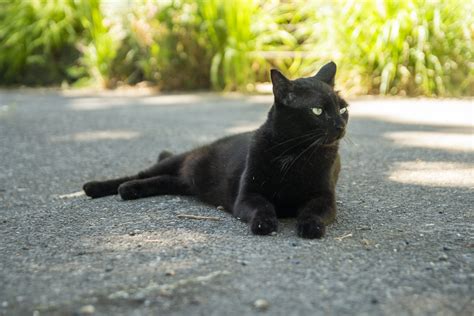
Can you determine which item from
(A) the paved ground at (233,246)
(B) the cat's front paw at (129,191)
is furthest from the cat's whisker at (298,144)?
(B) the cat's front paw at (129,191)

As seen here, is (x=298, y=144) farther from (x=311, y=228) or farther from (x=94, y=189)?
(x=94, y=189)

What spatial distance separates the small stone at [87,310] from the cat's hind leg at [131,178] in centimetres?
169

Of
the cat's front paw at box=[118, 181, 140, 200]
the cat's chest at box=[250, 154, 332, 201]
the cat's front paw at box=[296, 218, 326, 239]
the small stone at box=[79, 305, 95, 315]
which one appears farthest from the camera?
the cat's front paw at box=[118, 181, 140, 200]

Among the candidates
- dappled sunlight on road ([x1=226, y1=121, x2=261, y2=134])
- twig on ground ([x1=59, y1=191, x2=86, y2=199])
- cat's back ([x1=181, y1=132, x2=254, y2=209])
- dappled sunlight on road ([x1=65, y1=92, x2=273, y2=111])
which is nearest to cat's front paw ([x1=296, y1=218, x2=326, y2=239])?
cat's back ([x1=181, y1=132, x2=254, y2=209])

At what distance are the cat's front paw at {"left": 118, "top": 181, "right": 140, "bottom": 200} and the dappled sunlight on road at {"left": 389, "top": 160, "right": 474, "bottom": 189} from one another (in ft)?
4.97

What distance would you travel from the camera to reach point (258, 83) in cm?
931

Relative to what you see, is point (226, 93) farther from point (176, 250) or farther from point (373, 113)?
point (176, 250)

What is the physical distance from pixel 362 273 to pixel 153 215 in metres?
1.20

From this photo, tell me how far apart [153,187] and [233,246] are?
3.67 ft

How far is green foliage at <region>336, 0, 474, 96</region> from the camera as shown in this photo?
7344 millimetres

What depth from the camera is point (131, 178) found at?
368cm

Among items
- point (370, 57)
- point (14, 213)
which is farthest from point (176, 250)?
point (370, 57)

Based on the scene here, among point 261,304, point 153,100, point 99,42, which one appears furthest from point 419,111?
point 261,304

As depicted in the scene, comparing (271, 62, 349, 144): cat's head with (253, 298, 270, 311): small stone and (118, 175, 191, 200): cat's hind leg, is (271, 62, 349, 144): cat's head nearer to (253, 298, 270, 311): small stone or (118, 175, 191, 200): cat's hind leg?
(118, 175, 191, 200): cat's hind leg
